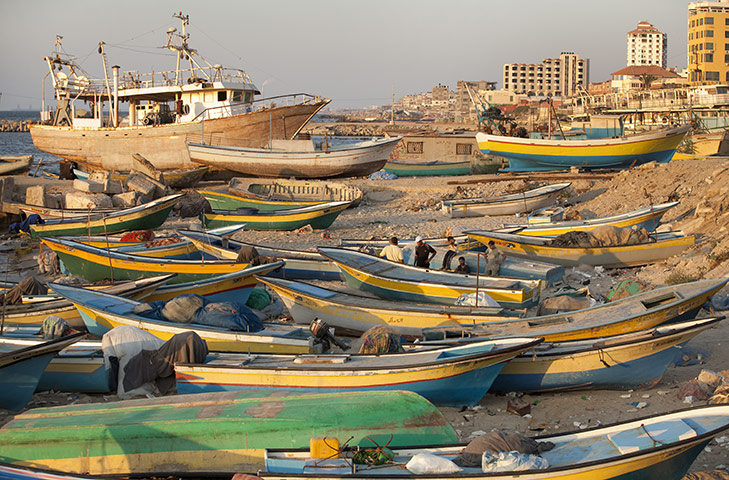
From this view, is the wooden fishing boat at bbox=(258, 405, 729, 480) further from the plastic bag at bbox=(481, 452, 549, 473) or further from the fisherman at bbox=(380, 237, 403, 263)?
the fisherman at bbox=(380, 237, 403, 263)

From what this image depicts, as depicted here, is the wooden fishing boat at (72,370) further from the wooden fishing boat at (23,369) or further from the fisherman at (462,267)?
the fisherman at (462,267)

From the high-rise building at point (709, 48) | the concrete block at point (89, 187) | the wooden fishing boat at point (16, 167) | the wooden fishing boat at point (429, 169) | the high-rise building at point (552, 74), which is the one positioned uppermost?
the high-rise building at point (552, 74)

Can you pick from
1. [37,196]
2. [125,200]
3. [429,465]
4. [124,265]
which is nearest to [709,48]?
[125,200]

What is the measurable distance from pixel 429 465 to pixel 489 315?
4730 mm

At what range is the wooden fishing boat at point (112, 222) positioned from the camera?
1836cm

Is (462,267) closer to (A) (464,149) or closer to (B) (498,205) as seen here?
(B) (498,205)

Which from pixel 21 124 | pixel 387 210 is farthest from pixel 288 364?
pixel 21 124

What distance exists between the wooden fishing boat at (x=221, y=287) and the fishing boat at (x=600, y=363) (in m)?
5.12

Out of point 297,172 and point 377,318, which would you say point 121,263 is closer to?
point 377,318

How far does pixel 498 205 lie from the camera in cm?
2091

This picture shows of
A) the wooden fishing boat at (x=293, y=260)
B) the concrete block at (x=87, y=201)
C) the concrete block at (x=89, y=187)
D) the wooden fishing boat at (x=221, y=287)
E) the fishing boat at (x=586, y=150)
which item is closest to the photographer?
the wooden fishing boat at (x=221, y=287)

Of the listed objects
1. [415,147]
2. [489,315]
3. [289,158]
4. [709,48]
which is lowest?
[489,315]

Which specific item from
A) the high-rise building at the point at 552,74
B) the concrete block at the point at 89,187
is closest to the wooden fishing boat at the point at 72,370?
the concrete block at the point at 89,187

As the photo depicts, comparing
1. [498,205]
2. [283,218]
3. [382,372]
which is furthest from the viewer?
[498,205]
